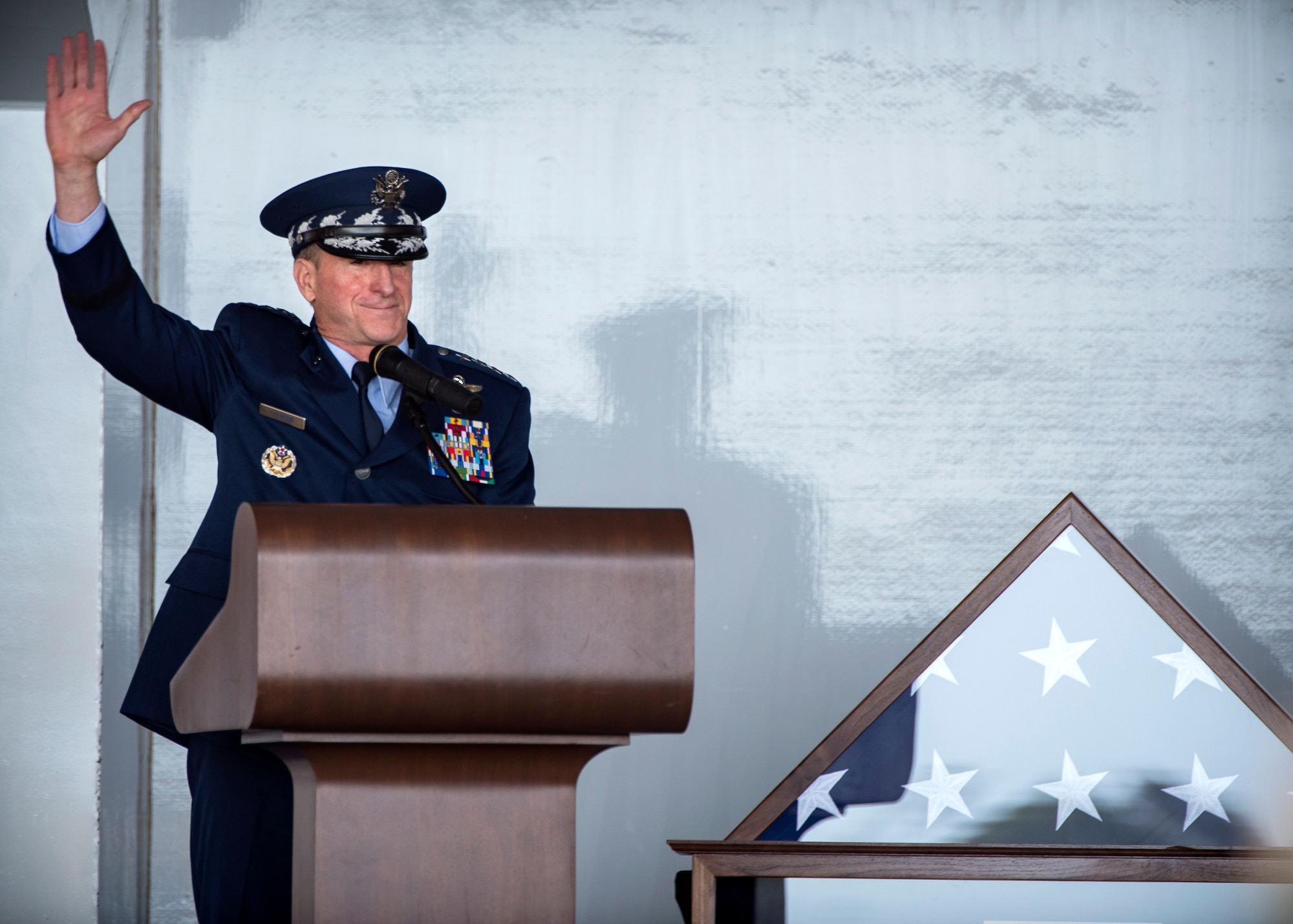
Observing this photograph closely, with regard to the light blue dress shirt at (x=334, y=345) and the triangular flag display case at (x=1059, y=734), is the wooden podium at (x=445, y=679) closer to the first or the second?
the light blue dress shirt at (x=334, y=345)

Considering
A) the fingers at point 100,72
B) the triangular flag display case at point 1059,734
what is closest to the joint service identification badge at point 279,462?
the fingers at point 100,72

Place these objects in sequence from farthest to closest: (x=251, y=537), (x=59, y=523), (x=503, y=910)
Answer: (x=59, y=523), (x=503, y=910), (x=251, y=537)

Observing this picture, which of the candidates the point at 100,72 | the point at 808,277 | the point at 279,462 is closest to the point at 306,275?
the point at 279,462

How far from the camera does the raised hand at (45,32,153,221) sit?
1525mm

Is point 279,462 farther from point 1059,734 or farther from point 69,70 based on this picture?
point 1059,734

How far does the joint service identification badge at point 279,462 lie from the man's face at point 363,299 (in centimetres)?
22

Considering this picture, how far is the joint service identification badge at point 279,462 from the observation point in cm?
178

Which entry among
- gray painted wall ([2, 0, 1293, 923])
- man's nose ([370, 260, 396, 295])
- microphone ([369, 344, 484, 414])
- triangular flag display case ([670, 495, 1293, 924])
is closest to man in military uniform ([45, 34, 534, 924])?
man's nose ([370, 260, 396, 295])

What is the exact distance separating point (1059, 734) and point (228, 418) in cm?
152

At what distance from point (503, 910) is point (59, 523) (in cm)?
233

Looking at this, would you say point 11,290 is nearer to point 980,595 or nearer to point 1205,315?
point 980,595

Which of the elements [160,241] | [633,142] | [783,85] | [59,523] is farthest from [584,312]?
[59,523]

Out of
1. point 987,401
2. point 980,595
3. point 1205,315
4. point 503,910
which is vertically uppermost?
point 1205,315

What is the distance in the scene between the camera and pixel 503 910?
4.17 ft
